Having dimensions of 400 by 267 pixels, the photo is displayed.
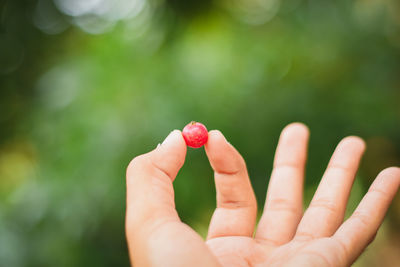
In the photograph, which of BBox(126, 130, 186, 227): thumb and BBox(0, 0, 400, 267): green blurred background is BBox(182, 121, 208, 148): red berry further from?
BBox(0, 0, 400, 267): green blurred background

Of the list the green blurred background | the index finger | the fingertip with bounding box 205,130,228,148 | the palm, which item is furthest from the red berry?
the green blurred background

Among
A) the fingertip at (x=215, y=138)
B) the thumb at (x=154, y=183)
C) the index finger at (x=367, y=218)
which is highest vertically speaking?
the fingertip at (x=215, y=138)

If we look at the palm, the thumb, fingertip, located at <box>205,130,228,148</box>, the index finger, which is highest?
fingertip, located at <box>205,130,228,148</box>

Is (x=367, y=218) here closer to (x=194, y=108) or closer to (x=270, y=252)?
(x=270, y=252)

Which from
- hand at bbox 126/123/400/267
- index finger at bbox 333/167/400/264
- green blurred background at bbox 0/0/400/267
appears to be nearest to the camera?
hand at bbox 126/123/400/267

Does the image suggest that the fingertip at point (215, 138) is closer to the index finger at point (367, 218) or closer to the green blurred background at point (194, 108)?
the index finger at point (367, 218)

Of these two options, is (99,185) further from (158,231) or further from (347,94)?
(347,94)

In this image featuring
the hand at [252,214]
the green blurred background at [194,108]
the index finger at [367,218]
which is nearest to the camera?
the hand at [252,214]

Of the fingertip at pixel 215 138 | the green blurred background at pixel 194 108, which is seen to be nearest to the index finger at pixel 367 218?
the fingertip at pixel 215 138
